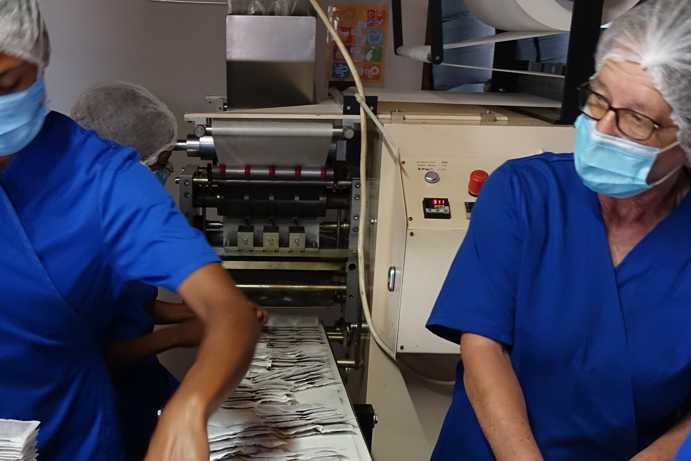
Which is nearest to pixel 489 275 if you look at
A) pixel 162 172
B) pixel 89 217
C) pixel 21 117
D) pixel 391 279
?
pixel 391 279

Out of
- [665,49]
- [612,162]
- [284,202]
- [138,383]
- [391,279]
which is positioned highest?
[665,49]

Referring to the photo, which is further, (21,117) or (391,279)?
(391,279)

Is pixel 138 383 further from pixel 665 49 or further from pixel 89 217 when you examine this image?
pixel 665 49

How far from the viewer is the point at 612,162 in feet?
3.10

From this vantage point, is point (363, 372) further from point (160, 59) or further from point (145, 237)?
point (160, 59)

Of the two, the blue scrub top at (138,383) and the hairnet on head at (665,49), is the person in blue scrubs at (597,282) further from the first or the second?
the blue scrub top at (138,383)

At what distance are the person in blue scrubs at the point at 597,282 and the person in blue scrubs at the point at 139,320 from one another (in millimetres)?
457

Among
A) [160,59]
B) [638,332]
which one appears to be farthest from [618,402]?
[160,59]

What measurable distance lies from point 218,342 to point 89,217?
260 mm

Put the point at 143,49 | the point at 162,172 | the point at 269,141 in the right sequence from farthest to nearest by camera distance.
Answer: the point at 143,49
the point at 162,172
the point at 269,141

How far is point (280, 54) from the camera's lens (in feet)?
4.84

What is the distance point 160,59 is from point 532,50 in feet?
3.79

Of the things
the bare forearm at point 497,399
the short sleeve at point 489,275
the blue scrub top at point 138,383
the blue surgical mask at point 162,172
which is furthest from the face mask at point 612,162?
the blue surgical mask at point 162,172

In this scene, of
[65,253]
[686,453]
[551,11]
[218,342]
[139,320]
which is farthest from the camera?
[551,11]
